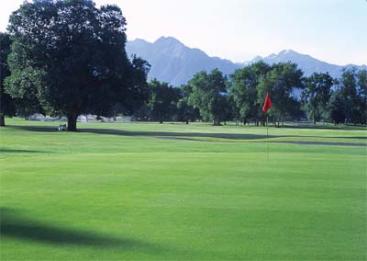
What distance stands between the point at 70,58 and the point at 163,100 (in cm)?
11509

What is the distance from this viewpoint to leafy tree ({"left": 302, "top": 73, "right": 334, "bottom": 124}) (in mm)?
157750

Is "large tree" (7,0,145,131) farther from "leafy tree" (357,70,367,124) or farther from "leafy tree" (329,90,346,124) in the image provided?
"leafy tree" (329,90,346,124)

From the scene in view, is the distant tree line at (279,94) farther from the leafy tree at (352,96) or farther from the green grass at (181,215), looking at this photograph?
the green grass at (181,215)

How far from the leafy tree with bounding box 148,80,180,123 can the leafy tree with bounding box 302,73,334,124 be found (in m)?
44.4

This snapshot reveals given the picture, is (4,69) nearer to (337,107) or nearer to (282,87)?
(282,87)

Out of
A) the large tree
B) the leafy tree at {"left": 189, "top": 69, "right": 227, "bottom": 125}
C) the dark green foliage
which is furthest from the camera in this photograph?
the dark green foliage

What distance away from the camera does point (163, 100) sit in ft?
590

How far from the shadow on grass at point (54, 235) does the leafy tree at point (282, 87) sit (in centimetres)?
12710

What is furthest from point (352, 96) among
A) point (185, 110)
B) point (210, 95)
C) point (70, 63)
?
point (70, 63)

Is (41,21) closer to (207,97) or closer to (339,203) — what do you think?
(339,203)

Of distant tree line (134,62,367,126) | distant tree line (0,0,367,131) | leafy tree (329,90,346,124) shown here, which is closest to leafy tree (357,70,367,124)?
distant tree line (134,62,367,126)

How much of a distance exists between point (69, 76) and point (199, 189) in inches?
2134

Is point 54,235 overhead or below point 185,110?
below

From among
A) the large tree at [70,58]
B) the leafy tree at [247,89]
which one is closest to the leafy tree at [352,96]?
the leafy tree at [247,89]
